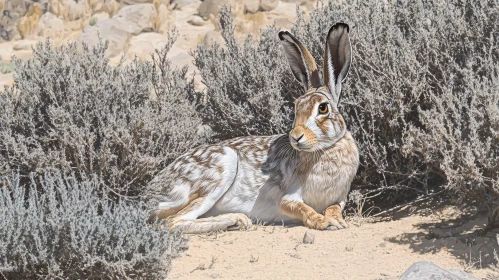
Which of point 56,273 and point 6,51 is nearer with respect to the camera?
point 56,273

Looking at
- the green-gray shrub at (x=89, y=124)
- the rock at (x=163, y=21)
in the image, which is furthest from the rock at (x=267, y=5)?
the green-gray shrub at (x=89, y=124)

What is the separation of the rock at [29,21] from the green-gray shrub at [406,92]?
35.7ft

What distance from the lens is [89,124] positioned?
6832 millimetres

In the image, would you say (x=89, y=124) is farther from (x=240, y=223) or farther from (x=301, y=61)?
(x=301, y=61)

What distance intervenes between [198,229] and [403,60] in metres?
2.44

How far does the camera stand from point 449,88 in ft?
21.6

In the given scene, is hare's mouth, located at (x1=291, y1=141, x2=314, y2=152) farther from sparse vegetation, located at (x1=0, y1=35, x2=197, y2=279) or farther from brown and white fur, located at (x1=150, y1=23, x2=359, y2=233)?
sparse vegetation, located at (x1=0, y1=35, x2=197, y2=279)

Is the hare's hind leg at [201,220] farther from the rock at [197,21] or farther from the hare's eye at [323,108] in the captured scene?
the rock at [197,21]

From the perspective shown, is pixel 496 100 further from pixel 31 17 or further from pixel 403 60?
pixel 31 17

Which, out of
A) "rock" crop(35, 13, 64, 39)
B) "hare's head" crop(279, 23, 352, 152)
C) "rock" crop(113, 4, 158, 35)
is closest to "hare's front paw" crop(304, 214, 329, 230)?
"hare's head" crop(279, 23, 352, 152)

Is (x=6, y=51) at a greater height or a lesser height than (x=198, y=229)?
lesser

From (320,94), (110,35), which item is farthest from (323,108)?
(110,35)

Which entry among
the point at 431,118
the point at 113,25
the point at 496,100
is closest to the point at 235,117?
the point at 431,118

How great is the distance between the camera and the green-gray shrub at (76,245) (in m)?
4.96
